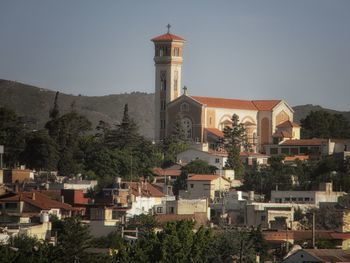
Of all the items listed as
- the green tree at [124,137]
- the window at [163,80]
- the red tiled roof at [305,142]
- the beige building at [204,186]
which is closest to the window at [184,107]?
the window at [163,80]

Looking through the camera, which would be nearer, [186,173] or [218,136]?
[186,173]

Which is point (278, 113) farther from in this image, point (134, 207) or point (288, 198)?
point (134, 207)

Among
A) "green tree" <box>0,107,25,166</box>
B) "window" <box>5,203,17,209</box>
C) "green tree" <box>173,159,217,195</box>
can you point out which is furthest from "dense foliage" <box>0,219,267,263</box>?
"green tree" <box>0,107,25,166</box>

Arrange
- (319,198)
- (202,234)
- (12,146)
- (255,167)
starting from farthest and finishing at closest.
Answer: (255,167) → (12,146) → (319,198) → (202,234)

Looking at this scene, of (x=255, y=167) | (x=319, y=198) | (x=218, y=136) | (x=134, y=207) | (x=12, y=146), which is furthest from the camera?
(x=218, y=136)

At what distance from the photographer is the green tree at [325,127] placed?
13262cm

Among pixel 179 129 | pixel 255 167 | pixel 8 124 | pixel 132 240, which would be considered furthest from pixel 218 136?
pixel 132 240

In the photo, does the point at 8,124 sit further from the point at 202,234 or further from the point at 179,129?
the point at 202,234

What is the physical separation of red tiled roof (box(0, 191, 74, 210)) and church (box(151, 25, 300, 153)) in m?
40.5

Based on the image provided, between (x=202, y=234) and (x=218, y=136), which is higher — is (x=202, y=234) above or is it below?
below

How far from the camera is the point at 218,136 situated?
5079 inches

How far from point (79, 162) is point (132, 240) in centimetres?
3401

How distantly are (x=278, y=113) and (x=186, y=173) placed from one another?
26.2 m

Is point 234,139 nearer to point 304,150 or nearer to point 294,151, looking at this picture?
point 294,151
